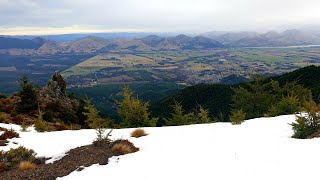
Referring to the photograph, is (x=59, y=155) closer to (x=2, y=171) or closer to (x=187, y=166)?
(x=2, y=171)

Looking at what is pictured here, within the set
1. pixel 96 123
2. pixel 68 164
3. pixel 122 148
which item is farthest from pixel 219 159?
pixel 96 123

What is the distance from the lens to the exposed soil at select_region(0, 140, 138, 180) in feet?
33.9

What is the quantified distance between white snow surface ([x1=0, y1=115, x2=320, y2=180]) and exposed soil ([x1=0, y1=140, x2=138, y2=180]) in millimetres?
505

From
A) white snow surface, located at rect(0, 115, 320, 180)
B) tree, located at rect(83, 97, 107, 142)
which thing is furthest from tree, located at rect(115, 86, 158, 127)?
white snow surface, located at rect(0, 115, 320, 180)

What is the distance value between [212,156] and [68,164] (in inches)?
226

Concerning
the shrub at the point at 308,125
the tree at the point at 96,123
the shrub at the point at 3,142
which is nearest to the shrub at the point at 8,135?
the shrub at the point at 3,142

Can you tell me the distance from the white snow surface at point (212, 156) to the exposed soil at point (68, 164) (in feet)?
1.66

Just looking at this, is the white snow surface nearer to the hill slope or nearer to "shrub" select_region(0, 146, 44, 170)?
"shrub" select_region(0, 146, 44, 170)

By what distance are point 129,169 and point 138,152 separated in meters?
2.25

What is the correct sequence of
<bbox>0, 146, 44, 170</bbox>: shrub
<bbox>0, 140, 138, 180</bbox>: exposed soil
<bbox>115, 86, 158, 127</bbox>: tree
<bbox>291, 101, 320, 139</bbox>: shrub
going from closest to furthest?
<bbox>0, 140, 138, 180</bbox>: exposed soil, <bbox>0, 146, 44, 170</bbox>: shrub, <bbox>291, 101, 320, 139</bbox>: shrub, <bbox>115, 86, 158, 127</bbox>: tree

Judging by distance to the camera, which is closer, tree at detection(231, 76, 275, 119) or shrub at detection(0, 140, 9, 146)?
shrub at detection(0, 140, 9, 146)

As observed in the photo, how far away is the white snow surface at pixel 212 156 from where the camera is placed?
30.8 ft

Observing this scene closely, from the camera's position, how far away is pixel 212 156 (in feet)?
37.3

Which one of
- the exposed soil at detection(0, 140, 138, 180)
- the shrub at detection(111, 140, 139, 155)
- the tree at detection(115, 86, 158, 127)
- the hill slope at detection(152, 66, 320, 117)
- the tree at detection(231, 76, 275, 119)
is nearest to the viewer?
the exposed soil at detection(0, 140, 138, 180)
